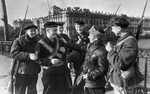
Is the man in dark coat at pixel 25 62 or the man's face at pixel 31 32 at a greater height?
the man's face at pixel 31 32

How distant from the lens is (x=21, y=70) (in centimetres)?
412

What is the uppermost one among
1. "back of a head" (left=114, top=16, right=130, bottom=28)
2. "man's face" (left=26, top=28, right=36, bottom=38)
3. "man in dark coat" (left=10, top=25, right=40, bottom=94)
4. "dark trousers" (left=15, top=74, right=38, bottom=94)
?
"back of a head" (left=114, top=16, right=130, bottom=28)

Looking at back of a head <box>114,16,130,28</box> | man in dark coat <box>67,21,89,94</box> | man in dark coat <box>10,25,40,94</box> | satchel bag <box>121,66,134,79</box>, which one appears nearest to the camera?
satchel bag <box>121,66,134,79</box>

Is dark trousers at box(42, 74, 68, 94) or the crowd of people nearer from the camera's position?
the crowd of people

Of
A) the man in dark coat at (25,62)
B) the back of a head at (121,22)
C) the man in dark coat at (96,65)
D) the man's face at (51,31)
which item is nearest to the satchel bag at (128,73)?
the man in dark coat at (96,65)

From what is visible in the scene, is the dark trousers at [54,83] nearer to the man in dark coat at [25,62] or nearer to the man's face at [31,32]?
the man in dark coat at [25,62]

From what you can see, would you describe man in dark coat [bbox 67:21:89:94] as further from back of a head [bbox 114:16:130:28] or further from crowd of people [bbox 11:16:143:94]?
back of a head [bbox 114:16:130:28]

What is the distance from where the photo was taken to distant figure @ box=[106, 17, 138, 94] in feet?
9.00

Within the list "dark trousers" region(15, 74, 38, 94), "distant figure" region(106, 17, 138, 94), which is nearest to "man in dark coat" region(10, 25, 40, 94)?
"dark trousers" region(15, 74, 38, 94)

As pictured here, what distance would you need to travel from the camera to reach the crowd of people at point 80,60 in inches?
113

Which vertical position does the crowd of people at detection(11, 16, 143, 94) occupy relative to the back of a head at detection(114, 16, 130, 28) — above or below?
below

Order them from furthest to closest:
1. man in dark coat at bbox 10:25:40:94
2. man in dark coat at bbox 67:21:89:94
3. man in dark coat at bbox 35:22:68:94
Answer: man in dark coat at bbox 67:21:89:94 → man in dark coat at bbox 10:25:40:94 → man in dark coat at bbox 35:22:68:94

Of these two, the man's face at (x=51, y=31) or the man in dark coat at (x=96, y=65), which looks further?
the man's face at (x=51, y=31)

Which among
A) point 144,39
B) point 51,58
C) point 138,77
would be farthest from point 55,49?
point 144,39
